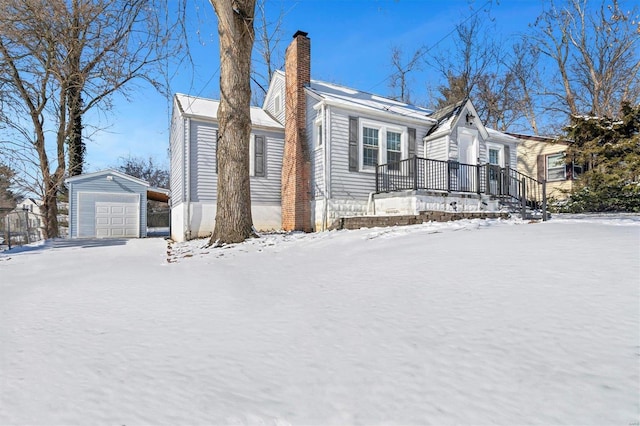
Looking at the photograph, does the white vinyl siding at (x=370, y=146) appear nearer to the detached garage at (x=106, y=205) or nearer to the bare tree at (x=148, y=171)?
the detached garage at (x=106, y=205)

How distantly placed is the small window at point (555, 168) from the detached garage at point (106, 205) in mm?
18943

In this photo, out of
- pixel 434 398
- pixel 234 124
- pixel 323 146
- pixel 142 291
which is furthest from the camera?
pixel 323 146

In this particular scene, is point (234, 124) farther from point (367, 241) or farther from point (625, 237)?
point (625, 237)

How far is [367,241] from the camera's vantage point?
17.2ft

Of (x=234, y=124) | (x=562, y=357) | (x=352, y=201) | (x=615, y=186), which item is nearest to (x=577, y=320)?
(x=562, y=357)

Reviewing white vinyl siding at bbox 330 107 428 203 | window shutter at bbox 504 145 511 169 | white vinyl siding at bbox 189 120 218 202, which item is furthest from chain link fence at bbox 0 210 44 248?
window shutter at bbox 504 145 511 169

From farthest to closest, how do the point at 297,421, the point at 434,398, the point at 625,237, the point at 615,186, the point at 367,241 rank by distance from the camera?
the point at 615,186 → the point at 367,241 → the point at 625,237 → the point at 434,398 → the point at 297,421

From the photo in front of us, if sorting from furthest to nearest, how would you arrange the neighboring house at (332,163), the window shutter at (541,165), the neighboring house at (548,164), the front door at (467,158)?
the window shutter at (541,165) → the neighboring house at (548,164) → the front door at (467,158) → the neighboring house at (332,163)

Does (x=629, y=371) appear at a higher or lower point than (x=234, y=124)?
lower

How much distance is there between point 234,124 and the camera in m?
7.09

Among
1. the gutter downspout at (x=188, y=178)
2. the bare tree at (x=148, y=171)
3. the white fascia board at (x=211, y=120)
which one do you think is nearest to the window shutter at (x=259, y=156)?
the white fascia board at (x=211, y=120)

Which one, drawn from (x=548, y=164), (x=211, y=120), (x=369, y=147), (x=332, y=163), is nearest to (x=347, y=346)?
(x=332, y=163)

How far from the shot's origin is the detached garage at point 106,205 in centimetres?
1427

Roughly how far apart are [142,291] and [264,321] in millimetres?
1517
